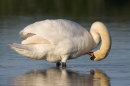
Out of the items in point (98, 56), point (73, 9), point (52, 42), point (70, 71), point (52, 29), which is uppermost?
point (73, 9)

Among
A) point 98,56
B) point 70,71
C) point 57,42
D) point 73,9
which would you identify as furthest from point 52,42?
point 73,9

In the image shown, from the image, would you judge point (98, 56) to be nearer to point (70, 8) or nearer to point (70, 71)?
point (70, 71)

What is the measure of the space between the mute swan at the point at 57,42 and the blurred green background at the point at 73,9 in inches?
412

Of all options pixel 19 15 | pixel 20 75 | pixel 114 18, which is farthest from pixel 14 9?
pixel 20 75

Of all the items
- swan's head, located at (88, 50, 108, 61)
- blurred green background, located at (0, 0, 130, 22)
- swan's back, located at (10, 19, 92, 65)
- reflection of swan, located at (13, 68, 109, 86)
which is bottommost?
reflection of swan, located at (13, 68, 109, 86)

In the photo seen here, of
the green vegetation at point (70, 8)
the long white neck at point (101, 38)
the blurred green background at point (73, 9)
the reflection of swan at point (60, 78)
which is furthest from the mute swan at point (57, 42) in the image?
the green vegetation at point (70, 8)

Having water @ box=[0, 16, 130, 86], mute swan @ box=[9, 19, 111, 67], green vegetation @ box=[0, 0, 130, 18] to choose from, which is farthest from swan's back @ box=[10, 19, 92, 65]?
green vegetation @ box=[0, 0, 130, 18]

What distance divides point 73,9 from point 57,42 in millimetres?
16238

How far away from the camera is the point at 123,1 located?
3331cm

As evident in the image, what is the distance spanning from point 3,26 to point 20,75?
406 inches

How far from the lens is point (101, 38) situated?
13.2m

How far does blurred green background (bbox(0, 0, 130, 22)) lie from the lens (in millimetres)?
25448

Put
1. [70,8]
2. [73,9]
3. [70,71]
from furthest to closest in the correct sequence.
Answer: [70,8] → [73,9] → [70,71]

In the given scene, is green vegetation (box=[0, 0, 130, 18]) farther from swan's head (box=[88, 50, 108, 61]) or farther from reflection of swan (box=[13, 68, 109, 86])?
reflection of swan (box=[13, 68, 109, 86])
